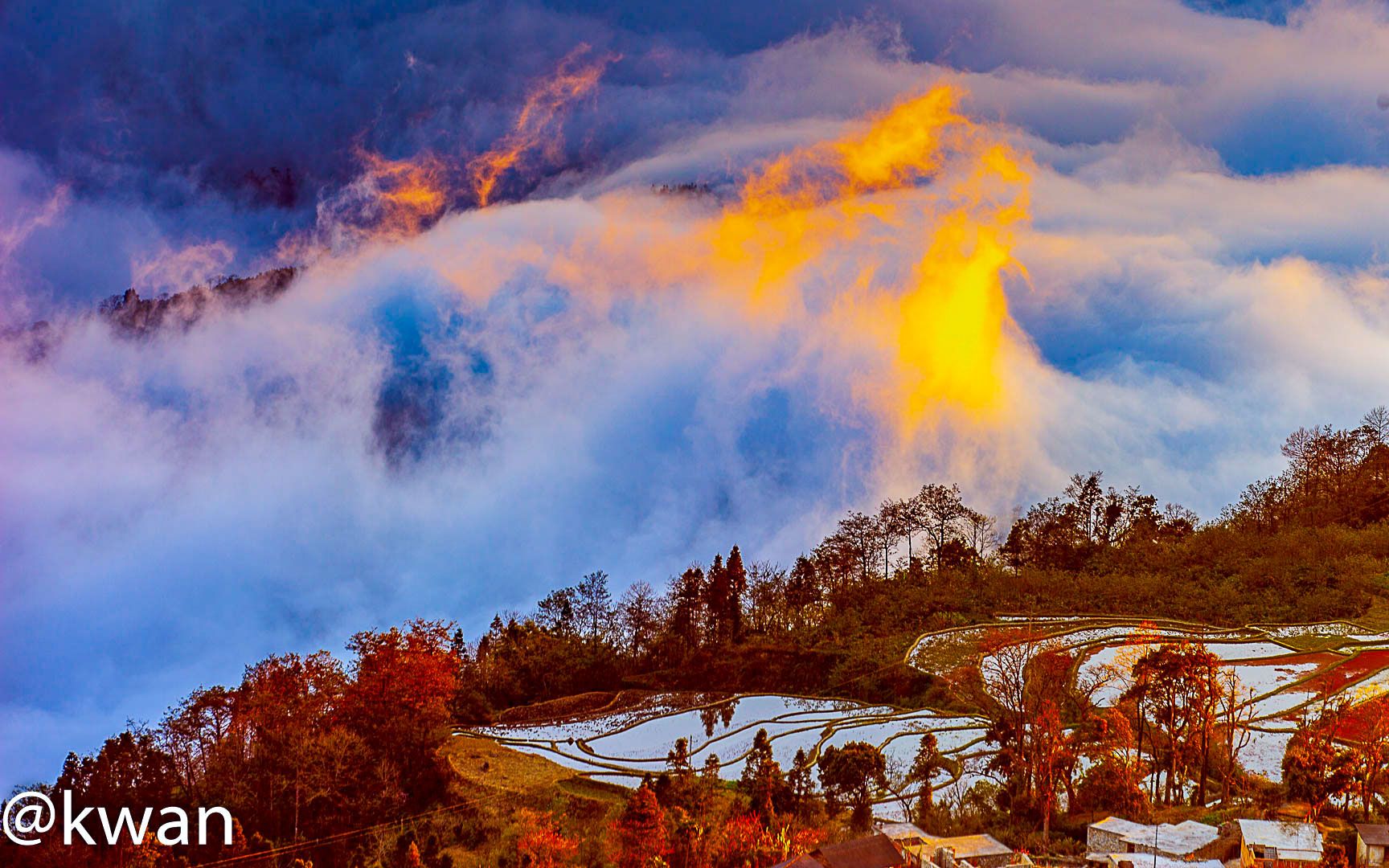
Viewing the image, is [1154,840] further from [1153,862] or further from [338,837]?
[338,837]

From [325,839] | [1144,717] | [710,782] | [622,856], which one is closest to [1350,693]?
[1144,717]

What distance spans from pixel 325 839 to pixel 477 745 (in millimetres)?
7180

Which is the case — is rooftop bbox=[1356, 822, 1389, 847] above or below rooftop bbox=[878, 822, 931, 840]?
below

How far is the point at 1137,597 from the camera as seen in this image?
3862 cm

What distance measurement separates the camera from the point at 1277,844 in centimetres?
1873

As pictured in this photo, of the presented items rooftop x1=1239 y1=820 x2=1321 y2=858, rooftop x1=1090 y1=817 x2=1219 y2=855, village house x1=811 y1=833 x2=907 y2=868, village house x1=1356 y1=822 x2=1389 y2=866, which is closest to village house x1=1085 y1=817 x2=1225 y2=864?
rooftop x1=1090 y1=817 x2=1219 y2=855

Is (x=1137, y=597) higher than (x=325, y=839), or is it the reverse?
(x=1137, y=597)

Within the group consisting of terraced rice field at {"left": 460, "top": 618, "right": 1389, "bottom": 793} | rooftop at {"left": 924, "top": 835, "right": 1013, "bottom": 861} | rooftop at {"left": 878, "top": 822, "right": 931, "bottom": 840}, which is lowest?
rooftop at {"left": 924, "top": 835, "right": 1013, "bottom": 861}

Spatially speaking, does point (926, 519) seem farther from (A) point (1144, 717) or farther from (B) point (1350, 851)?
(B) point (1350, 851)

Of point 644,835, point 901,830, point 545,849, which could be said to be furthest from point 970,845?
point 545,849

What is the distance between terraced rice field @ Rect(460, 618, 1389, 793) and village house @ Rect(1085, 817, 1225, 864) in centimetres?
459

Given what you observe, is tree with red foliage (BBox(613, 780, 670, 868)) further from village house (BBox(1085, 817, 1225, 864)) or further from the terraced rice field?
village house (BBox(1085, 817, 1225, 864))

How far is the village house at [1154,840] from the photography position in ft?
63.5

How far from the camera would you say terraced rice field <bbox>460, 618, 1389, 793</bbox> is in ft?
90.1
